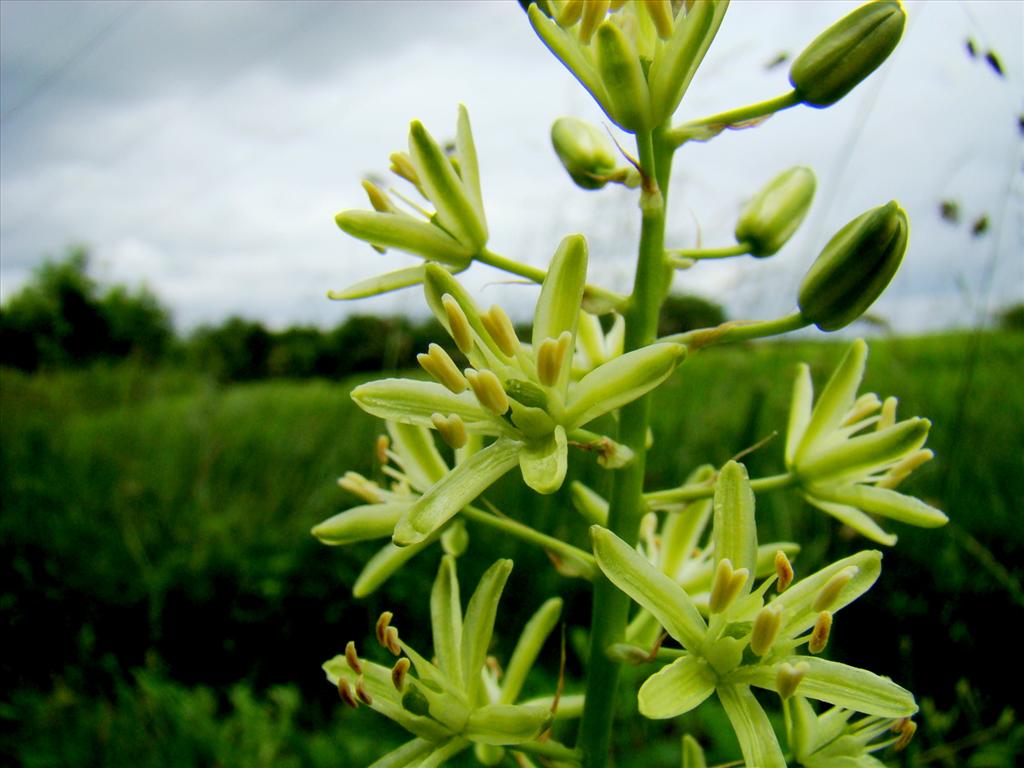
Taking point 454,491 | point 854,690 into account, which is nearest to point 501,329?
point 454,491

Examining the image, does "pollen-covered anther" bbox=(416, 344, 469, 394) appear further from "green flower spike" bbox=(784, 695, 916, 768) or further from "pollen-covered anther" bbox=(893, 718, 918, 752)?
"pollen-covered anther" bbox=(893, 718, 918, 752)

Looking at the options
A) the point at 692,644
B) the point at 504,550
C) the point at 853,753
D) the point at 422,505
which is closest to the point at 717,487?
the point at 692,644

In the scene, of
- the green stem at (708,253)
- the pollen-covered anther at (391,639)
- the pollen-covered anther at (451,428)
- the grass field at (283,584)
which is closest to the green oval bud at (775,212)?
the green stem at (708,253)

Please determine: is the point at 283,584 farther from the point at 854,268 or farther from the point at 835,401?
the point at 854,268

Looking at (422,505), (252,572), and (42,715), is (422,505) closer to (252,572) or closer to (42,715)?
(42,715)

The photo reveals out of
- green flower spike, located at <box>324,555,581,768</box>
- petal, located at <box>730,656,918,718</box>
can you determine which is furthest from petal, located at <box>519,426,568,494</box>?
petal, located at <box>730,656,918,718</box>
